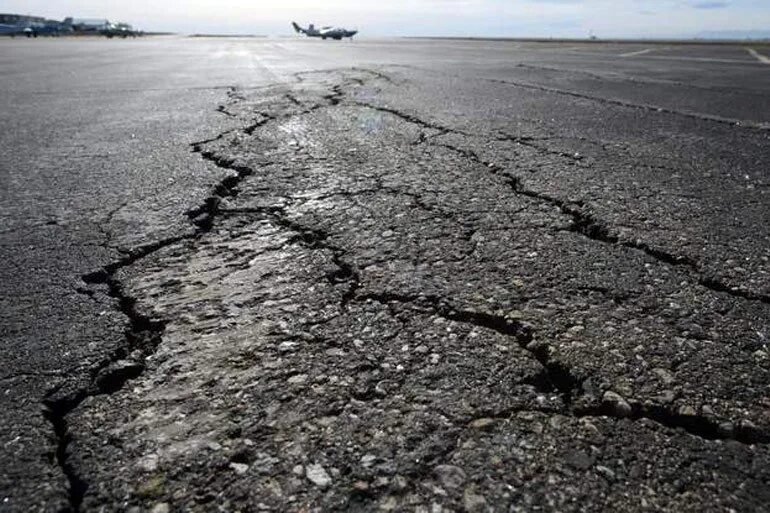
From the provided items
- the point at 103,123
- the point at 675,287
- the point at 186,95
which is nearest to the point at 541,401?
the point at 675,287

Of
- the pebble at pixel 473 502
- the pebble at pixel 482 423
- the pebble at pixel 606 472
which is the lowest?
the pebble at pixel 473 502

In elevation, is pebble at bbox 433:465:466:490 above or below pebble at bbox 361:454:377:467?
below

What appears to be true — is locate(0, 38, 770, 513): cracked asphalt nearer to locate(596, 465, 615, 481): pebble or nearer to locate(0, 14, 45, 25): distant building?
locate(596, 465, 615, 481): pebble

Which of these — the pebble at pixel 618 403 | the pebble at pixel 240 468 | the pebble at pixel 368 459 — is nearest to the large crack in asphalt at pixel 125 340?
the pebble at pixel 240 468

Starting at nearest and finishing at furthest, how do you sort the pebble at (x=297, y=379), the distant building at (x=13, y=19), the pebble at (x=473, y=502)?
the pebble at (x=473, y=502) → the pebble at (x=297, y=379) → the distant building at (x=13, y=19)

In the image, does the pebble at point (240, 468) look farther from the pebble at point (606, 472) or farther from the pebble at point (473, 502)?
the pebble at point (606, 472)

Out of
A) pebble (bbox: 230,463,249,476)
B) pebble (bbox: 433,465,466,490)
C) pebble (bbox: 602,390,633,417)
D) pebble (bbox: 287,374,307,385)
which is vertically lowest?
pebble (bbox: 230,463,249,476)

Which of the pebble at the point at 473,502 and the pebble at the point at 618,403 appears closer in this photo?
the pebble at the point at 473,502

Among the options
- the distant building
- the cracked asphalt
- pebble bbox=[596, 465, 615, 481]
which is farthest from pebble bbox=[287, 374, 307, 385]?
the distant building

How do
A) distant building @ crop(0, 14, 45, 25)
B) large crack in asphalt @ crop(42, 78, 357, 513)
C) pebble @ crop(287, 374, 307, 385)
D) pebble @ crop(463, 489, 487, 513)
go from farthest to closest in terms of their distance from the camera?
1. distant building @ crop(0, 14, 45, 25)
2. pebble @ crop(287, 374, 307, 385)
3. large crack in asphalt @ crop(42, 78, 357, 513)
4. pebble @ crop(463, 489, 487, 513)
